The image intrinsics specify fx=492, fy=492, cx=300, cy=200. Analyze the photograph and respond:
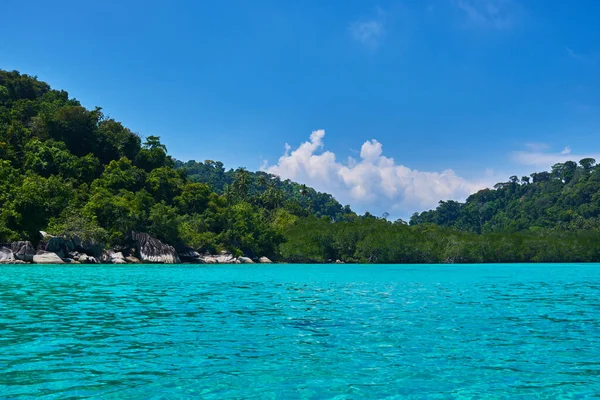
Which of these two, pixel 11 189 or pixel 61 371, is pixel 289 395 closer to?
pixel 61 371

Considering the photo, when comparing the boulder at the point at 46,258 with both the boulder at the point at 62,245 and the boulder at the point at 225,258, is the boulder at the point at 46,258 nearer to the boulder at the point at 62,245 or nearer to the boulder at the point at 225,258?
the boulder at the point at 62,245

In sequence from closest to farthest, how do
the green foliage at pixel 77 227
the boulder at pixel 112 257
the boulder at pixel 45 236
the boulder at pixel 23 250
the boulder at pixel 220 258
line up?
the boulder at pixel 23 250
the boulder at pixel 45 236
the green foliage at pixel 77 227
the boulder at pixel 112 257
the boulder at pixel 220 258

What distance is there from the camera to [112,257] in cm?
7256

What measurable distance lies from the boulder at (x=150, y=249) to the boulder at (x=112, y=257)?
3541 mm

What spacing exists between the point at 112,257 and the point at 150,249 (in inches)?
261

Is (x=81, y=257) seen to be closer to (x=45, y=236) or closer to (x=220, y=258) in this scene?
(x=45, y=236)

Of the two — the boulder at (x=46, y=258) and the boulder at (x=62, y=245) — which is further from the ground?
the boulder at (x=62, y=245)

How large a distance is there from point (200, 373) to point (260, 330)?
17.1 feet

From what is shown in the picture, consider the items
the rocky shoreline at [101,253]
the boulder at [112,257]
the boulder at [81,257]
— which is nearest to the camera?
the rocky shoreline at [101,253]

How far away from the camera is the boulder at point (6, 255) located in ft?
188

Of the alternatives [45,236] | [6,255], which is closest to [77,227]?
[45,236]

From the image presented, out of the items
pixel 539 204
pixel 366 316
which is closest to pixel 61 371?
pixel 366 316

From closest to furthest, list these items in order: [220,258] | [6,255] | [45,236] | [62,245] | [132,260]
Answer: [6,255], [45,236], [62,245], [132,260], [220,258]

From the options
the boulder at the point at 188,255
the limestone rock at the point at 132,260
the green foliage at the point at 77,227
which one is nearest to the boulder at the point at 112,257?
the limestone rock at the point at 132,260
